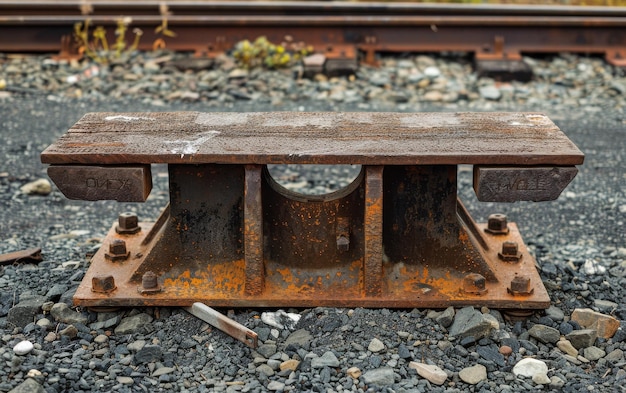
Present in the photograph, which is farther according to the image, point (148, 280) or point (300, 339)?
point (148, 280)

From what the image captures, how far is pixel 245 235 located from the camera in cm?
405

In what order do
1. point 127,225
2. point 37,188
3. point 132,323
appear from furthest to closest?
point 37,188
point 127,225
point 132,323

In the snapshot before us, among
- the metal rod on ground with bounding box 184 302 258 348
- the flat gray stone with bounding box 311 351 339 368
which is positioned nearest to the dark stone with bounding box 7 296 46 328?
the metal rod on ground with bounding box 184 302 258 348

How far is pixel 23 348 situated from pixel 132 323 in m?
0.49

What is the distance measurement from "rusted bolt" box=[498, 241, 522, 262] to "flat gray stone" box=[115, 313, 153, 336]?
1.78 metres

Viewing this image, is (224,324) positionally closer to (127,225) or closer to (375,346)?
(375,346)

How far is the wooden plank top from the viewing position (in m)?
3.84

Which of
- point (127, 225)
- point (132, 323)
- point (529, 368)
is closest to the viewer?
point (529, 368)

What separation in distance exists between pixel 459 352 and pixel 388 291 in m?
0.50

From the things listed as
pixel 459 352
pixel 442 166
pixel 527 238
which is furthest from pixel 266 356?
pixel 527 238

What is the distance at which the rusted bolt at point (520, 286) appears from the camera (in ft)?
13.5

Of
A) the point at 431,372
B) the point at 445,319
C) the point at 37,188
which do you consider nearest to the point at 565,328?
the point at 445,319

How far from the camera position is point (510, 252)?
4.54 metres

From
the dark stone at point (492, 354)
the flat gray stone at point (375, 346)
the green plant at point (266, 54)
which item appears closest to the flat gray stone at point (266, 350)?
the flat gray stone at point (375, 346)
